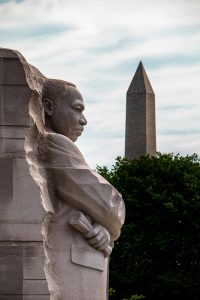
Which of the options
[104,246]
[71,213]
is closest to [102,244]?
[104,246]

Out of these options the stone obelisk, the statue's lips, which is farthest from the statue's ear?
the stone obelisk

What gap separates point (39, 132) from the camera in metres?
10.1

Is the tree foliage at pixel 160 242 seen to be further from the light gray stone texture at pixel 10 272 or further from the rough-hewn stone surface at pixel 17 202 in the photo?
the light gray stone texture at pixel 10 272

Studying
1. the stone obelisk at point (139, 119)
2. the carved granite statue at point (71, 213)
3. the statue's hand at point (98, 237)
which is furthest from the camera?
the stone obelisk at point (139, 119)

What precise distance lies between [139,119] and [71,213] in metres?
55.5

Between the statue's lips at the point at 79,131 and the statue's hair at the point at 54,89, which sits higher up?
the statue's hair at the point at 54,89

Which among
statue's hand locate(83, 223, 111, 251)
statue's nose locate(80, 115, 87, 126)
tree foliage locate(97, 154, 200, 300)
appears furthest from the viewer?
tree foliage locate(97, 154, 200, 300)

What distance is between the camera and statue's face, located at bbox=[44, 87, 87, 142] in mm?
10727

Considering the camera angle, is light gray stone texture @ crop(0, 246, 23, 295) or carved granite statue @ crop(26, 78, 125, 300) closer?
light gray stone texture @ crop(0, 246, 23, 295)

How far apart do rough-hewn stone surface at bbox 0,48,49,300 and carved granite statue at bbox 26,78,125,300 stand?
0.39ft

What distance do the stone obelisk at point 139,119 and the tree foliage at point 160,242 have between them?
27.9 m

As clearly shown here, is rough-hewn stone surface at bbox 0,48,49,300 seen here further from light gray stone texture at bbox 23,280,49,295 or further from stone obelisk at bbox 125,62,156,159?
stone obelisk at bbox 125,62,156,159

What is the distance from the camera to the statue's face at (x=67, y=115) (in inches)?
422

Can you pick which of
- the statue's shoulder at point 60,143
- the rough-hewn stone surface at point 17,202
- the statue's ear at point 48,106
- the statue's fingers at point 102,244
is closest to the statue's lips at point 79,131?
the statue's ear at point 48,106
